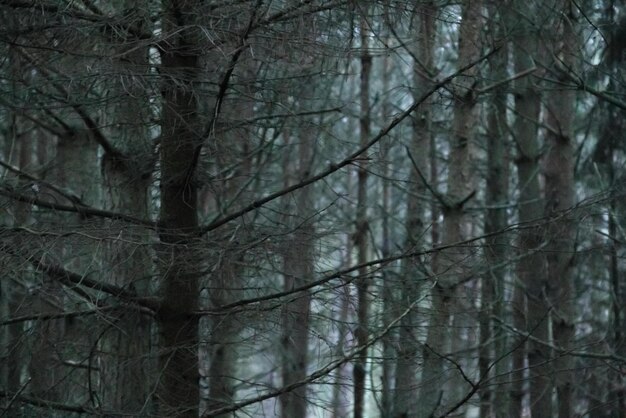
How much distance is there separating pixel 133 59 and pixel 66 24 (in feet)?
1.43

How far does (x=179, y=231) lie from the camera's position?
5.59 metres

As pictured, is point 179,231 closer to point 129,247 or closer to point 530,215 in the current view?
point 129,247

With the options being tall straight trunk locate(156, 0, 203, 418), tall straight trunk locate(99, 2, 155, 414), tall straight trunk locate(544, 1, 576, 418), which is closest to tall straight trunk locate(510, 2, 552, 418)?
tall straight trunk locate(544, 1, 576, 418)

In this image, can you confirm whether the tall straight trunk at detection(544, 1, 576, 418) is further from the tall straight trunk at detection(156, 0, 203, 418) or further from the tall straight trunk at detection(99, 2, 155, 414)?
the tall straight trunk at detection(156, 0, 203, 418)

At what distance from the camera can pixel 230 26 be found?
4.80m

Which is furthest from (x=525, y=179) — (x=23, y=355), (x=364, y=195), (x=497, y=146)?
(x=23, y=355)

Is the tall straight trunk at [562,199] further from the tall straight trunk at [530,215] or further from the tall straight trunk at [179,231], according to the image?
the tall straight trunk at [179,231]

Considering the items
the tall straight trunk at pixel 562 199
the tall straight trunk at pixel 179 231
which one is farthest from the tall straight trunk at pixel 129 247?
the tall straight trunk at pixel 562 199

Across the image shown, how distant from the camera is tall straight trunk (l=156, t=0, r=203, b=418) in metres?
5.31

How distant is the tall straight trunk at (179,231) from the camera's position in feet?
17.4

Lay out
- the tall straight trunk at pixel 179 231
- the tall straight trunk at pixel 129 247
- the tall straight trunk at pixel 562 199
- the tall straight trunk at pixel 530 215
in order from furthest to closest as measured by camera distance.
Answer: the tall straight trunk at pixel 530 215, the tall straight trunk at pixel 562 199, the tall straight trunk at pixel 179 231, the tall straight trunk at pixel 129 247

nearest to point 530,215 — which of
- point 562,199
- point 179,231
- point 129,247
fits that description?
point 562,199

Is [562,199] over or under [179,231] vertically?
over

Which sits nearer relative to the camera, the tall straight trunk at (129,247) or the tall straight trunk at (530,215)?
the tall straight trunk at (129,247)
